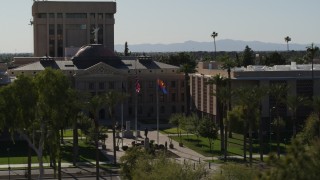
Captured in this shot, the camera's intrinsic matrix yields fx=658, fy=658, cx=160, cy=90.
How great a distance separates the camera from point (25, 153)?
88.1 metres

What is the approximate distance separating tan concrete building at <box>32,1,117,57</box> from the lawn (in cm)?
8509

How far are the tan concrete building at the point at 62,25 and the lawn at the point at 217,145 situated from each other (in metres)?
85.1

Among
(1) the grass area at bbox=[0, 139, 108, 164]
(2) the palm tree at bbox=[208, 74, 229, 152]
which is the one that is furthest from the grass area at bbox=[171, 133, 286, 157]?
(1) the grass area at bbox=[0, 139, 108, 164]

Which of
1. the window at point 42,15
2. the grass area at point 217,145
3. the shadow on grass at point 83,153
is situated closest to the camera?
the shadow on grass at point 83,153

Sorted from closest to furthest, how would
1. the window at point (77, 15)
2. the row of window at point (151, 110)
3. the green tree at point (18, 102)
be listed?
the green tree at point (18, 102) < the row of window at point (151, 110) < the window at point (77, 15)

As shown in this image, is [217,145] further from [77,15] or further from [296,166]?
[77,15]

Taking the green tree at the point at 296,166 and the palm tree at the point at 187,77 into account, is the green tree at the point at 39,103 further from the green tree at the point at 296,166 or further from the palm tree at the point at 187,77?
the palm tree at the point at 187,77

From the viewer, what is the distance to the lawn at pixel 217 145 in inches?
3515

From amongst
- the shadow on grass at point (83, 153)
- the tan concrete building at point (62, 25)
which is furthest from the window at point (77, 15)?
the shadow on grass at point (83, 153)

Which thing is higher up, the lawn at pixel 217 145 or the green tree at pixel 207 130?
the green tree at pixel 207 130

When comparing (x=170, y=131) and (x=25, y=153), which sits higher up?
(x=170, y=131)

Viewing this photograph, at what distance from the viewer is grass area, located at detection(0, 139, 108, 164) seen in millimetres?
83312

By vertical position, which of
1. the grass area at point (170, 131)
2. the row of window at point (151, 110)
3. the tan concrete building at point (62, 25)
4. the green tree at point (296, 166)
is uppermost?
the tan concrete building at point (62, 25)

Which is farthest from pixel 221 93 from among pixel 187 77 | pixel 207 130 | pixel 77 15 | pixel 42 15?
pixel 42 15
